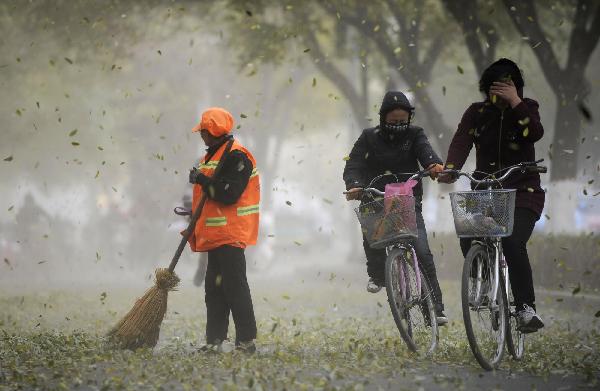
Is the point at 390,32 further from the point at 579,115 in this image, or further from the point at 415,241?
the point at 415,241

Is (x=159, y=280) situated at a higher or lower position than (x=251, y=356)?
higher

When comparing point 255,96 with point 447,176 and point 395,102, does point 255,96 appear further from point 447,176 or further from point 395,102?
point 447,176

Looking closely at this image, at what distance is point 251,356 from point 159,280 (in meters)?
→ 1.03

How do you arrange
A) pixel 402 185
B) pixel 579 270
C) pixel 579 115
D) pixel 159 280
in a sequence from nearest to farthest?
pixel 402 185 < pixel 159 280 < pixel 579 270 < pixel 579 115

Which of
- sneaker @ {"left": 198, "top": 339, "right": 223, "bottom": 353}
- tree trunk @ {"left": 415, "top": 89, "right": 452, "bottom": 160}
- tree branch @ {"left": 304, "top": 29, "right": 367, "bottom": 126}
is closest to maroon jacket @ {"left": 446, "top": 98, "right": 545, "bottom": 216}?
sneaker @ {"left": 198, "top": 339, "right": 223, "bottom": 353}

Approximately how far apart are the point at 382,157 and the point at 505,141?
1051 millimetres

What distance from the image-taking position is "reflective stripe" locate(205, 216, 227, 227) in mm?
7346

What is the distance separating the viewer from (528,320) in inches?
262

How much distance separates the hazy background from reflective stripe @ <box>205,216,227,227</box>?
189cm

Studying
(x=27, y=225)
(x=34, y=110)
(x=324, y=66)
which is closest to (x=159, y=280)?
(x=324, y=66)

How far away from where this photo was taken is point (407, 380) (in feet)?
20.8

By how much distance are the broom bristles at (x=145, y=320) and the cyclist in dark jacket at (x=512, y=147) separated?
2.43 meters

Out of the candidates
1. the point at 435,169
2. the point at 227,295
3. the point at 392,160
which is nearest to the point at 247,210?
the point at 227,295

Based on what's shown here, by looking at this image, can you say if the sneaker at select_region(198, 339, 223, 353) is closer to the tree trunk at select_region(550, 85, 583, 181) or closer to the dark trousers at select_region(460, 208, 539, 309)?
the dark trousers at select_region(460, 208, 539, 309)
